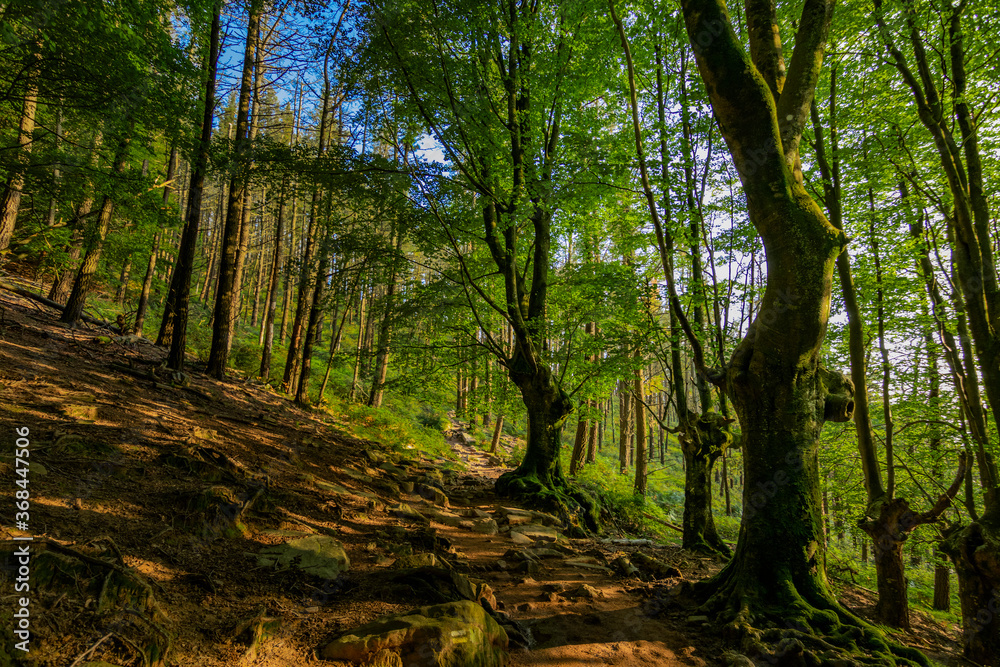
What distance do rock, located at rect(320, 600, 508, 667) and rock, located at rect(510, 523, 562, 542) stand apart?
11.8 feet

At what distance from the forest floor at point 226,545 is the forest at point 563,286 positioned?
0.05 m

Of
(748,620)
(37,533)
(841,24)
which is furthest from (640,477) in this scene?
(37,533)

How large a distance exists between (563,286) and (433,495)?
6219mm

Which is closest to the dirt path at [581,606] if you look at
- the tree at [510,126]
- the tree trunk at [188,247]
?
the tree at [510,126]

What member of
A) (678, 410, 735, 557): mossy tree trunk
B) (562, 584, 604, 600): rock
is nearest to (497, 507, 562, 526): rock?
(678, 410, 735, 557): mossy tree trunk

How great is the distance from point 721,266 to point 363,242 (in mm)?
7135

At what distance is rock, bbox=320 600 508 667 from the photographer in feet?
8.38

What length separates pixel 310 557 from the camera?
381 cm

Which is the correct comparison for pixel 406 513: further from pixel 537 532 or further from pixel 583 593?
pixel 583 593

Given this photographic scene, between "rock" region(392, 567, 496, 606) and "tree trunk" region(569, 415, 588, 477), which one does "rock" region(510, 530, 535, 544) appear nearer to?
"rock" region(392, 567, 496, 606)

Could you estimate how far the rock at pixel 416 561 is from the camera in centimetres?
404

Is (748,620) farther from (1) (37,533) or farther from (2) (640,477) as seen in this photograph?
(2) (640,477)

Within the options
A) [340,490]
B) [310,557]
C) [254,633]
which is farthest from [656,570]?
[254,633]

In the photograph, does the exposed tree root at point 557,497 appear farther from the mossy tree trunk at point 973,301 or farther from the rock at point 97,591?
the rock at point 97,591
